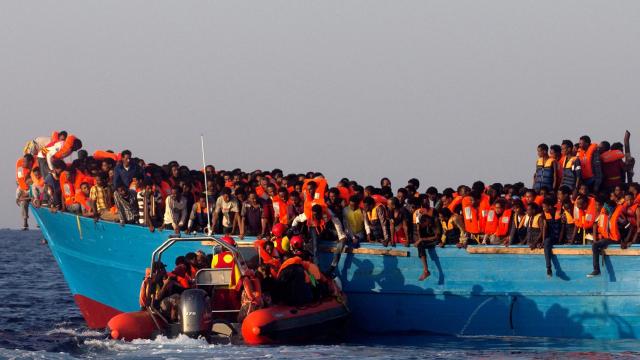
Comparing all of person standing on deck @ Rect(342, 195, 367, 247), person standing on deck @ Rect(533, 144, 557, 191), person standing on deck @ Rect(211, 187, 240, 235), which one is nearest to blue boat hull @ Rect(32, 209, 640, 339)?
person standing on deck @ Rect(342, 195, 367, 247)

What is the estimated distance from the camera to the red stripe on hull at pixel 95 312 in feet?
93.7

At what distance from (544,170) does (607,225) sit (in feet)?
8.83

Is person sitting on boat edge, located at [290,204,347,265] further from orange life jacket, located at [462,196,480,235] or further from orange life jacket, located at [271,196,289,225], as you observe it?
orange life jacket, located at [462,196,480,235]

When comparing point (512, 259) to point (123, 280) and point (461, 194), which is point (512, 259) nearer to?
point (461, 194)

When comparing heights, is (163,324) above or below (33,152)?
below

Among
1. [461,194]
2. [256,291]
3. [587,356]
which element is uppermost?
[461,194]

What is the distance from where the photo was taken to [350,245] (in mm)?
24266

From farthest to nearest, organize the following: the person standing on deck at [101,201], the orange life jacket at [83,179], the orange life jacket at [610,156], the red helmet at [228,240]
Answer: the orange life jacket at [83,179]
the person standing on deck at [101,201]
the orange life jacket at [610,156]
the red helmet at [228,240]

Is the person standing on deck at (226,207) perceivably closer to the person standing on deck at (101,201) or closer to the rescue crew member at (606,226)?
the person standing on deck at (101,201)

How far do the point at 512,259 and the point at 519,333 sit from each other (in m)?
1.53

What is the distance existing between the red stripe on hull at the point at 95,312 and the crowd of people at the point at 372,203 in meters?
2.72

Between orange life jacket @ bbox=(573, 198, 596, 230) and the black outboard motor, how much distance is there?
7.33 m

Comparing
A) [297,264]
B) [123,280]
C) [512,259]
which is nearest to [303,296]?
[297,264]

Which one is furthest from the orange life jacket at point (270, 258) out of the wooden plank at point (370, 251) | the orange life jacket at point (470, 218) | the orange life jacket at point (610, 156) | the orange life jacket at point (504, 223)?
the orange life jacket at point (610, 156)
